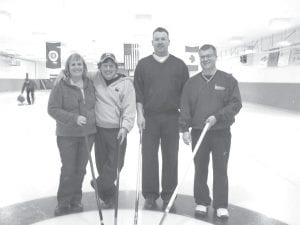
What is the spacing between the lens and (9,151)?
589 cm

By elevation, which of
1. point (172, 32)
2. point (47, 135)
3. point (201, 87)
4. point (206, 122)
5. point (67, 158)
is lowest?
point (47, 135)

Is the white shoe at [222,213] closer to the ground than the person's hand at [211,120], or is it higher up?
closer to the ground

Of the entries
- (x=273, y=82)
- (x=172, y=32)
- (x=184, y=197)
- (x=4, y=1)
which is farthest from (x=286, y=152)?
(x=273, y=82)

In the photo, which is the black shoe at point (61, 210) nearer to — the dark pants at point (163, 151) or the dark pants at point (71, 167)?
the dark pants at point (71, 167)

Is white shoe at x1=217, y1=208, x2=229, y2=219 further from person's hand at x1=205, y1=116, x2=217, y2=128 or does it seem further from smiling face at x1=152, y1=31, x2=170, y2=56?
smiling face at x1=152, y1=31, x2=170, y2=56

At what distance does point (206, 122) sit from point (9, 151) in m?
4.22

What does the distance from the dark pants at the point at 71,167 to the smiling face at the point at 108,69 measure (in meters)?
0.56

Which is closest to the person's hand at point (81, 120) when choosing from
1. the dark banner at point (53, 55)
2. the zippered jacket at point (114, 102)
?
the zippered jacket at point (114, 102)

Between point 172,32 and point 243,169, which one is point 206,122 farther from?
point 172,32

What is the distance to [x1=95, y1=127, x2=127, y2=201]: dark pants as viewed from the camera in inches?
122

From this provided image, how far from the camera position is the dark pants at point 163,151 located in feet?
10.6

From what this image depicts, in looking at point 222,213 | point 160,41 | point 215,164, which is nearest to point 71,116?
point 160,41

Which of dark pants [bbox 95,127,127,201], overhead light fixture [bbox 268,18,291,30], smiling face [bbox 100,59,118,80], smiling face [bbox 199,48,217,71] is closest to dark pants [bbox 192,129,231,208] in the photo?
smiling face [bbox 199,48,217,71]

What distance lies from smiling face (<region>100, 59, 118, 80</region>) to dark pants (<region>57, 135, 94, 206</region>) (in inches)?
22.2
